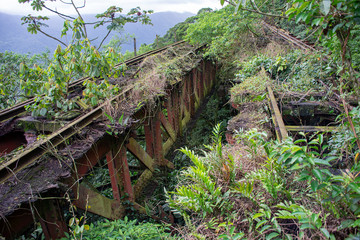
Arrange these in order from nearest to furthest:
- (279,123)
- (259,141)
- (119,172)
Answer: (259,141)
(279,123)
(119,172)

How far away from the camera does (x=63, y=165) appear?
95.3 inches

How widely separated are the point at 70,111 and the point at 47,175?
1681 mm

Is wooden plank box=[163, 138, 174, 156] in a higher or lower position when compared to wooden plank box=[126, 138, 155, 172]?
lower

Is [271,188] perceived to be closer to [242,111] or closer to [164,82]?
[242,111]

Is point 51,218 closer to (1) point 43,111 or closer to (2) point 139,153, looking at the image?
(1) point 43,111

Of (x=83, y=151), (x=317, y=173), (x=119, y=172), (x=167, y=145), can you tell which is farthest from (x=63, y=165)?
(x=167, y=145)

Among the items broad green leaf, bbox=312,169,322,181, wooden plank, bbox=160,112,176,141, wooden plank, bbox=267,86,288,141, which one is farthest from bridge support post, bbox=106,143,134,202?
broad green leaf, bbox=312,169,322,181

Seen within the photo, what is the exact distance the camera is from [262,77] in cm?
566

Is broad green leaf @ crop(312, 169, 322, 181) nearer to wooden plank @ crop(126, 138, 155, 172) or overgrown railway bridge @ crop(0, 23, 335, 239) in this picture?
overgrown railway bridge @ crop(0, 23, 335, 239)

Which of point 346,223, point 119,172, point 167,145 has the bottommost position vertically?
point 167,145

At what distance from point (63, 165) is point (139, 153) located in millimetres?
1827

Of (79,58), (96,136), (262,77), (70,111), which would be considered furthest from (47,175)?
(262,77)

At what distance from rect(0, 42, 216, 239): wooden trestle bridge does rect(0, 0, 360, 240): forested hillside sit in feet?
0.68

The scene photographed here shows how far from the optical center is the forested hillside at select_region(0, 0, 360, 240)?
177 cm
